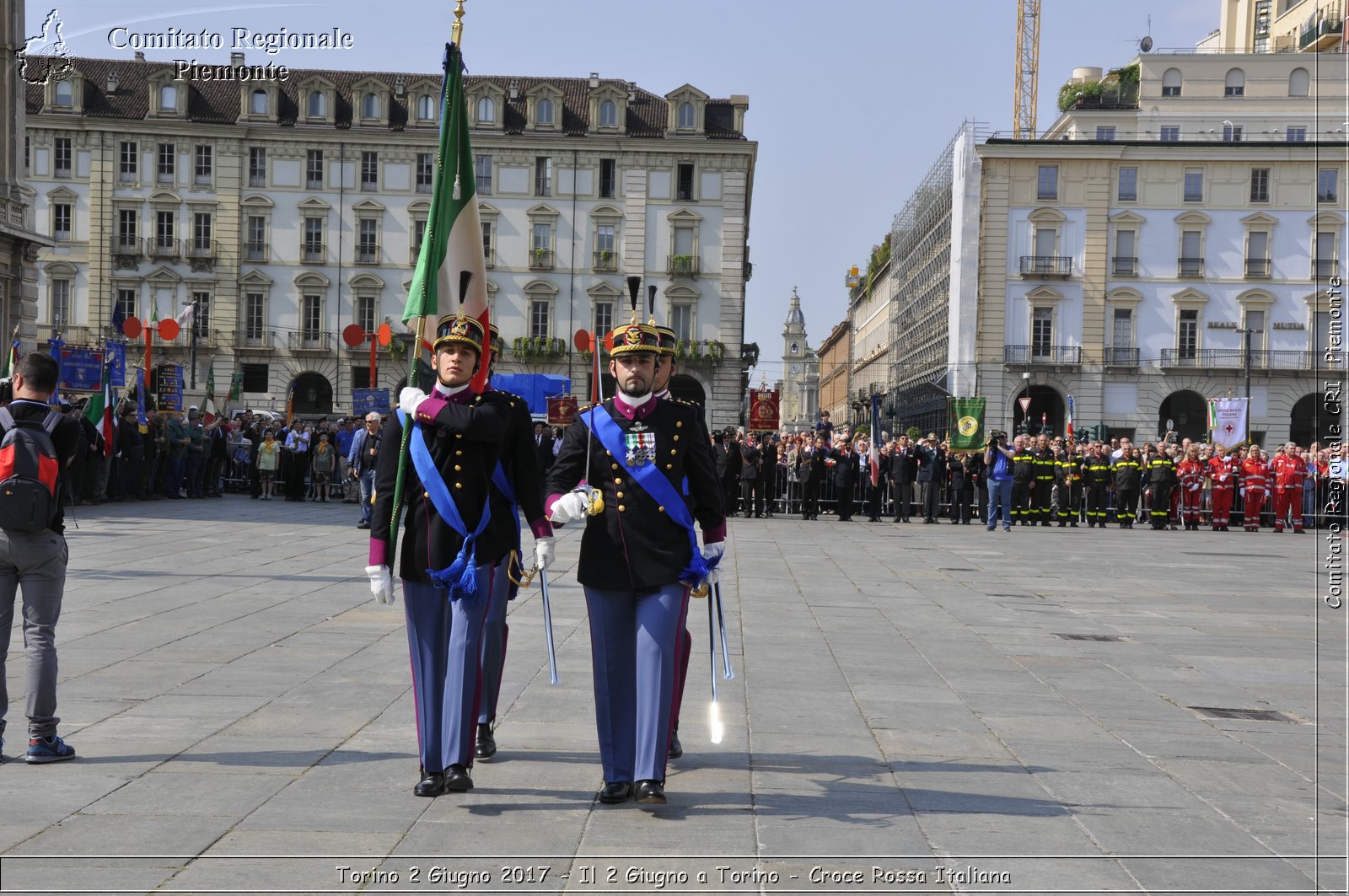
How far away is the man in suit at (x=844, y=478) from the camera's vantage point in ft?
103

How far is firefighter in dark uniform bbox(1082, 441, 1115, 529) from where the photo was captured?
31688mm

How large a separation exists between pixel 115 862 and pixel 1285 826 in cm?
462

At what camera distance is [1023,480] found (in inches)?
1224

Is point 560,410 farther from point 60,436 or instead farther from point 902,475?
point 60,436

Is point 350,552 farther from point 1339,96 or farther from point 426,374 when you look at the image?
point 1339,96

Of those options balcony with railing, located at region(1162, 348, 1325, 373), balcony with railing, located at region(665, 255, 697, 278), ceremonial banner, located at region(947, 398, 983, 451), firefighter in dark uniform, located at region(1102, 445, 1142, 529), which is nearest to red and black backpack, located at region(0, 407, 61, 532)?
firefighter in dark uniform, located at region(1102, 445, 1142, 529)

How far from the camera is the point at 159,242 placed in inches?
2638

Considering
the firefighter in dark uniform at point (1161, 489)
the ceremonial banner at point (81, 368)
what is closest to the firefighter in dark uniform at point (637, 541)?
the ceremonial banner at point (81, 368)

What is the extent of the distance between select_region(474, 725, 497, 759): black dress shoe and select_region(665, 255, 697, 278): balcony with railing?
6050 cm

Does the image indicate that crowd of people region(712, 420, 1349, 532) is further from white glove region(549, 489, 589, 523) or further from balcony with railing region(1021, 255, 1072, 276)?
balcony with railing region(1021, 255, 1072, 276)

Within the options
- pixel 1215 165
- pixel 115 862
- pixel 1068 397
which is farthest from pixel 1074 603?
pixel 1215 165

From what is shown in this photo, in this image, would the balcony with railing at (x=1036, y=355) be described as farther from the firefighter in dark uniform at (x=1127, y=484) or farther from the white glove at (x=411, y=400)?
the white glove at (x=411, y=400)

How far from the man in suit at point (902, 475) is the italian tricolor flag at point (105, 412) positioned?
52.6 ft

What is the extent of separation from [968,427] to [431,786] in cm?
3064
